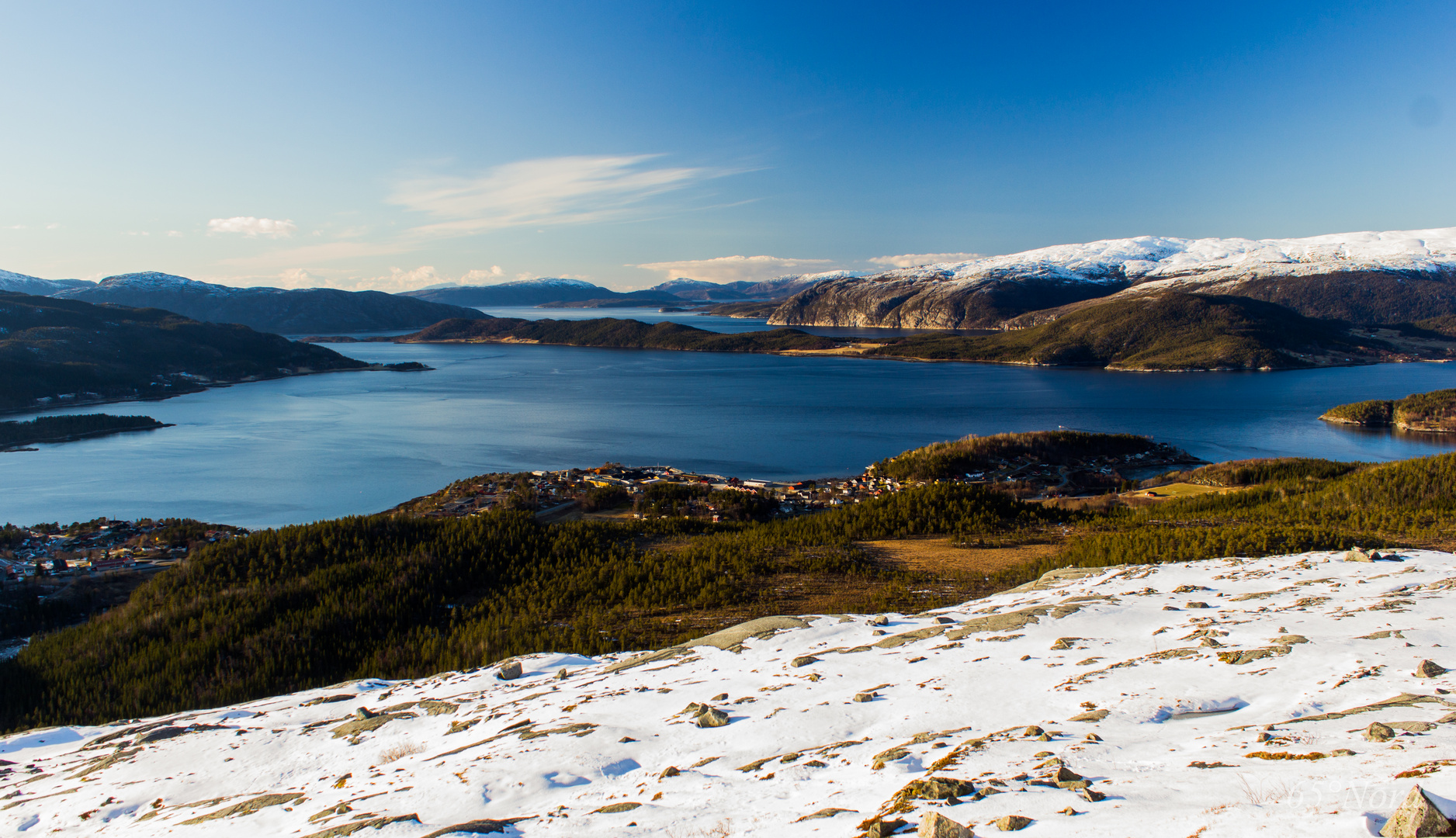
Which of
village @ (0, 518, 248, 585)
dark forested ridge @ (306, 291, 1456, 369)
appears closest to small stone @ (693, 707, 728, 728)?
village @ (0, 518, 248, 585)

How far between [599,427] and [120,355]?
7500 cm

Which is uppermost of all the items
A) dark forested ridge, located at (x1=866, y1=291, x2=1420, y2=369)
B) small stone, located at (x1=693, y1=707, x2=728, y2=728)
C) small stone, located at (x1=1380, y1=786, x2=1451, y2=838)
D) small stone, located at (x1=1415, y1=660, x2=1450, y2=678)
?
dark forested ridge, located at (x1=866, y1=291, x2=1420, y2=369)

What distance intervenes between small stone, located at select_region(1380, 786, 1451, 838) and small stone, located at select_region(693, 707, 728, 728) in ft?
A: 12.3

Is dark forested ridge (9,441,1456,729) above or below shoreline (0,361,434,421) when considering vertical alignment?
below

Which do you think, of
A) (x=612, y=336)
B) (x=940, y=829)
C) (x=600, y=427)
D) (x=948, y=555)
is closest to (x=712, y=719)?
(x=940, y=829)

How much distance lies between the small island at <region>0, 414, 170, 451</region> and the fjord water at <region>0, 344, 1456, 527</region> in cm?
268

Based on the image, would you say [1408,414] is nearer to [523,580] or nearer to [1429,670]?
[1429,670]

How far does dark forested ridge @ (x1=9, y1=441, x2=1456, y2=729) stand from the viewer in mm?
10219

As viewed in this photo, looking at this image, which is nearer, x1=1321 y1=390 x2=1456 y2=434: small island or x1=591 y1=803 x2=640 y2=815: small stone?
x1=591 y1=803 x2=640 y2=815: small stone

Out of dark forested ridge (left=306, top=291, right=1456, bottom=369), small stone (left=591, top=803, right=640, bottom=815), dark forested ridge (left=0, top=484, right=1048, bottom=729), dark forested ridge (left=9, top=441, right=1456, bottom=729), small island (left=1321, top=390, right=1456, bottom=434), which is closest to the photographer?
small stone (left=591, top=803, right=640, bottom=815)

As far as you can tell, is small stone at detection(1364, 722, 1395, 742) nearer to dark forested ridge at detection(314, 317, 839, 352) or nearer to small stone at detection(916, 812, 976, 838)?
small stone at detection(916, 812, 976, 838)

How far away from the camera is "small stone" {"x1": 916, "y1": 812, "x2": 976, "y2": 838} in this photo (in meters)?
3.09

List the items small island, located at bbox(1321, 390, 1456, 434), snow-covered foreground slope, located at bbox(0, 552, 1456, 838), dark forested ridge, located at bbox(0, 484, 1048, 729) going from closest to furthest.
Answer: snow-covered foreground slope, located at bbox(0, 552, 1456, 838) → dark forested ridge, located at bbox(0, 484, 1048, 729) → small island, located at bbox(1321, 390, 1456, 434)

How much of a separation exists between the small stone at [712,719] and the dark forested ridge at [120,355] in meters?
88.9
